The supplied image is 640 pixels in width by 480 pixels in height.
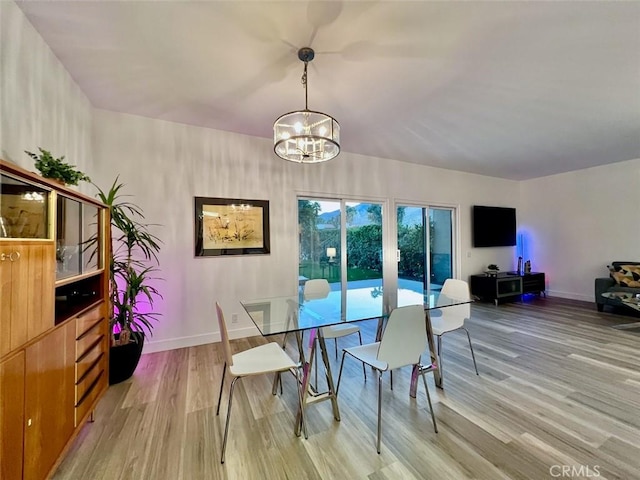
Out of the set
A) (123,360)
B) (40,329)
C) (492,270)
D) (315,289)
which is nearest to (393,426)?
(315,289)

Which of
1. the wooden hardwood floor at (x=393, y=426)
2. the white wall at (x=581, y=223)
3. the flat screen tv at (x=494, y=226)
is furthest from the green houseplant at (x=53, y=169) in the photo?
the white wall at (x=581, y=223)

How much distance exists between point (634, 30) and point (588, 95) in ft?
3.13

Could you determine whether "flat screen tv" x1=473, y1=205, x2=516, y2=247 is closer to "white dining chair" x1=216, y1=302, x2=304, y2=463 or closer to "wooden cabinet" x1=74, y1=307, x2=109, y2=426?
"white dining chair" x1=216, y1=302, x2=304, y2=463

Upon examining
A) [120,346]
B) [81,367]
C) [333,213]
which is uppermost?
[333,213]

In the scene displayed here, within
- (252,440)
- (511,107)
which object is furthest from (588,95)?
(252,440)

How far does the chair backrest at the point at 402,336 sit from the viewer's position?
5.36 ft

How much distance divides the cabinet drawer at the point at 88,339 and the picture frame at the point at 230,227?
1401mm

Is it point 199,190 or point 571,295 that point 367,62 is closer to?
point 199,190

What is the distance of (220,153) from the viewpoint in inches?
134

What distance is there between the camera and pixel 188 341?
3.21 m

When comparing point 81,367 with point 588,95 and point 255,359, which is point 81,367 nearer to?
point 255,359

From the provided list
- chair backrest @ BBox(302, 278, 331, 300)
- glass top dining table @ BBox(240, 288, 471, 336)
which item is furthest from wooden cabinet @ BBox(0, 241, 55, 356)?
chair backrest @ BBox(302, 278, 331, 300)

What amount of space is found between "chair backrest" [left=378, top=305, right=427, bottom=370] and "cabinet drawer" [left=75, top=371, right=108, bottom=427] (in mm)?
1860

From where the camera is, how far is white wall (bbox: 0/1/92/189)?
1553mm
